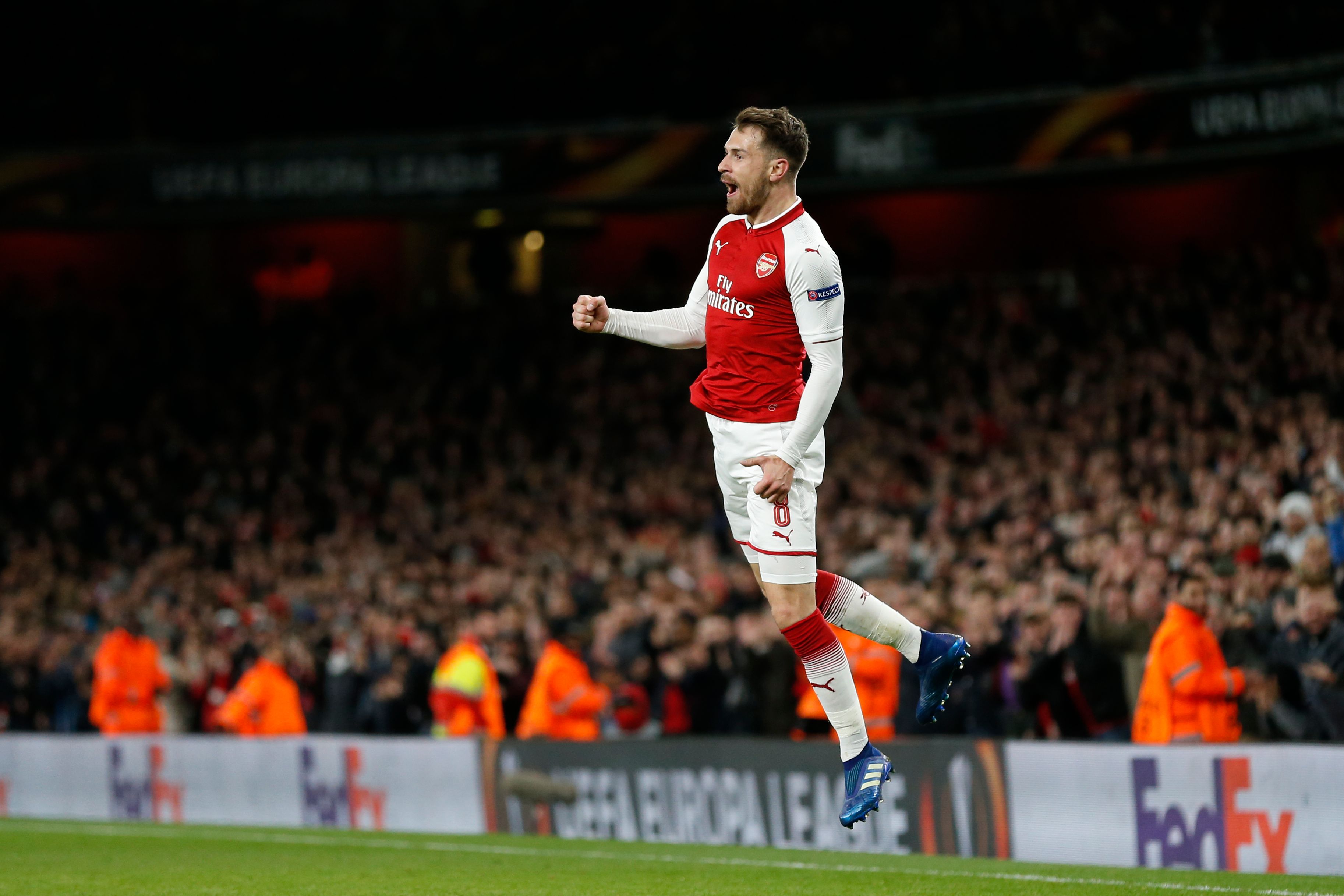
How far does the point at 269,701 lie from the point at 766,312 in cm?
981

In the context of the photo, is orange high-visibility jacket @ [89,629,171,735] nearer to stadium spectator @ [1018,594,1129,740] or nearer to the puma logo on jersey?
stadium spectator @ [1018,594,1129,740]

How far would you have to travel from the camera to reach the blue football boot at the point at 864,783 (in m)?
6.46

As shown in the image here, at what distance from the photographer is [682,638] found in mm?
13516

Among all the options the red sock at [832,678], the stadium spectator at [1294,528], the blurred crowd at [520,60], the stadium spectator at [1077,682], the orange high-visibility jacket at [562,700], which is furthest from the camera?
the blurred crowd at [520,60]

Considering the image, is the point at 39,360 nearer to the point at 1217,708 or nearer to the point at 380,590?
the point at 380,590

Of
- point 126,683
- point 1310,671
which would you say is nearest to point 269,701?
point 126,683

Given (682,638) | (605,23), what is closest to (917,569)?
(682,638)

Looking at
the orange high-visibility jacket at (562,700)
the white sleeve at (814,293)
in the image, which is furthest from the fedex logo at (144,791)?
the white sleeve at (814,293)

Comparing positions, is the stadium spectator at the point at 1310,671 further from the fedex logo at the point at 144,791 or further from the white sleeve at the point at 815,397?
the fedex logo at the point at 144,791

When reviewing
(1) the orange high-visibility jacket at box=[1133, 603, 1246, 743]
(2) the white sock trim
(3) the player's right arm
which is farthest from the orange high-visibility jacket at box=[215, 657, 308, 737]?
(2) the white sock trim

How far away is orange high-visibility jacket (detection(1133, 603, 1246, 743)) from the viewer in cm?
974

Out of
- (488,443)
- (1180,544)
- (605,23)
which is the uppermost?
(605,23)

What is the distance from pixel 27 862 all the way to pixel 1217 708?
20.5ft

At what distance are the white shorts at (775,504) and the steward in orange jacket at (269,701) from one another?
9.41 metres
